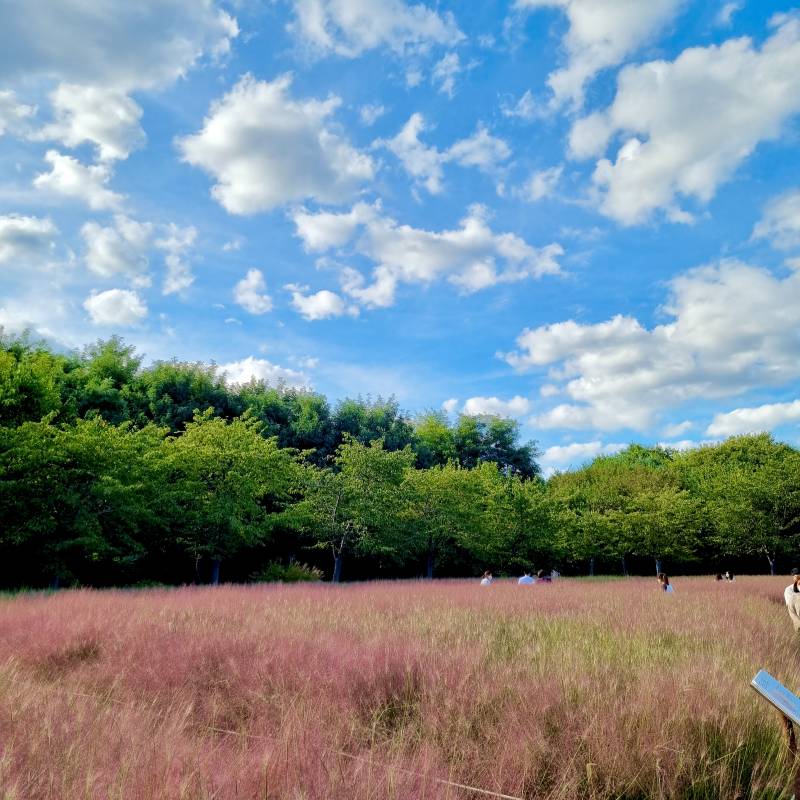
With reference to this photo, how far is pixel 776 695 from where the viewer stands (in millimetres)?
2904

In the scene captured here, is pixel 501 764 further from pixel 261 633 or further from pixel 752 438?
pixel 752 438

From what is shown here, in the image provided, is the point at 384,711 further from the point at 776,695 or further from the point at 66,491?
the point at 66,491

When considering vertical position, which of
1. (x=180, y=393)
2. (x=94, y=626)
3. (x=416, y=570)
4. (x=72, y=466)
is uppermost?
(x=180, y=393)

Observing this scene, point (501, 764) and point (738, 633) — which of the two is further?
point (738, 633)

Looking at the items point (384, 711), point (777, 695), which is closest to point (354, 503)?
point (384, 711)

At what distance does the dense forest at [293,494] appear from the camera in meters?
18.1

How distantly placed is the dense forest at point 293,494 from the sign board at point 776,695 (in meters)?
17.7

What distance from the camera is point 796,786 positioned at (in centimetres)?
358

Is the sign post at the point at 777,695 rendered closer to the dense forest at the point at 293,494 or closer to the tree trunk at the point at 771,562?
the dense forest at the point at 293,494

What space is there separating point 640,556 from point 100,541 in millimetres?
42611

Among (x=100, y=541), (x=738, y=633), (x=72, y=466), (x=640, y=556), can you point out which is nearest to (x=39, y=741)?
(x=738, y=633)

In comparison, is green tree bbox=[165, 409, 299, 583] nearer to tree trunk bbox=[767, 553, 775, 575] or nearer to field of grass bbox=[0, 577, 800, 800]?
field of grass bbox=[0, 577, 800, 800]

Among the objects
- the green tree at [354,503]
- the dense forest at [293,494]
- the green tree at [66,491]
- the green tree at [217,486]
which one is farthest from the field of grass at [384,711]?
the green tree at [354,503]

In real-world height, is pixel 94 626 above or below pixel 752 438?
below
